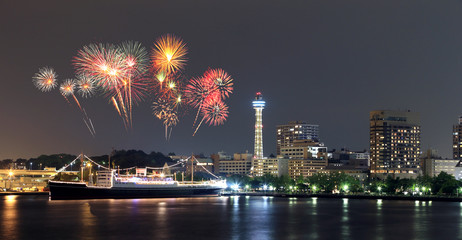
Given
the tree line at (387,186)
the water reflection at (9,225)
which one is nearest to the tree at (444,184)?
the tree line at (387,186)

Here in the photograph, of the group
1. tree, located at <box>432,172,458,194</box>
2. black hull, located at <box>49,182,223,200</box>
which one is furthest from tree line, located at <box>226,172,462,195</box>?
black hull, located at <box>49,182,223,200</box>

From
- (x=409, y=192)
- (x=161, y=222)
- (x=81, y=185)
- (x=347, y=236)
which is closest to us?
(x=347, y=236)

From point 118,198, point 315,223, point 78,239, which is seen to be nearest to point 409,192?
point 118,198

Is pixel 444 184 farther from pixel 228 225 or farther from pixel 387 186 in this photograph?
pixel 228 225

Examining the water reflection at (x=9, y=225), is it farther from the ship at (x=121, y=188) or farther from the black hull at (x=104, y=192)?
the ship at (x=121, y=188)

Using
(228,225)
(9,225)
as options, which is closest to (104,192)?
(9,225)

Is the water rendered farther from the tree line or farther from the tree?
the tree line

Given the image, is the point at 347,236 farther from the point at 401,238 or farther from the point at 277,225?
the point at 277,225

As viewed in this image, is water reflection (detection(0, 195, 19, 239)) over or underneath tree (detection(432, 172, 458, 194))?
underneath
